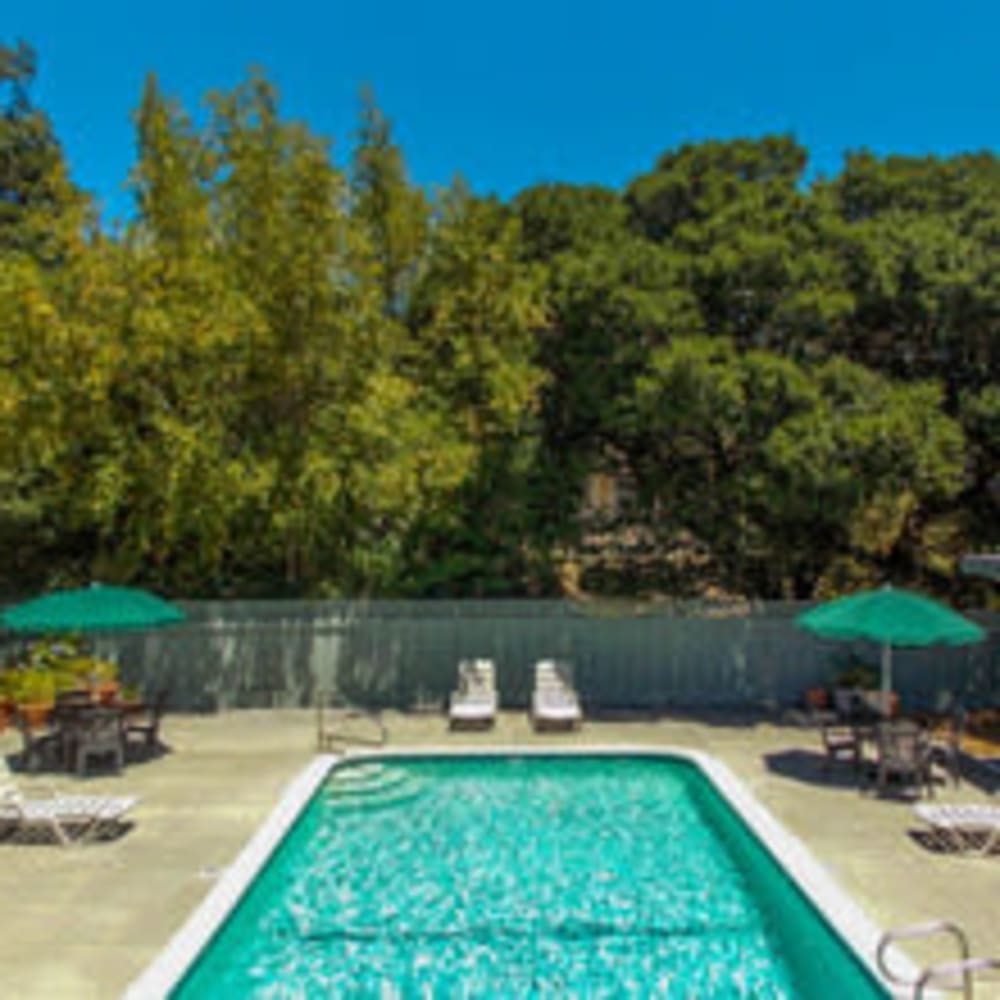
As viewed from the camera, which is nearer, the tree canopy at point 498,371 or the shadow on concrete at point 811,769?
the shadow on concrete at point 811,769

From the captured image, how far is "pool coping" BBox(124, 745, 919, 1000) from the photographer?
7.08 m

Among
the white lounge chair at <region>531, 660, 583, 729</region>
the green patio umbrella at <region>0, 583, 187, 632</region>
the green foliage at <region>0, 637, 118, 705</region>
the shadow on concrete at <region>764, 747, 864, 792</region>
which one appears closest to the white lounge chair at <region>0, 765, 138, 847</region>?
the green patio umbrella at <region>0, 583, 187, 632</region>

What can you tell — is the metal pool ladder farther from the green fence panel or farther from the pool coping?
the green fence panel

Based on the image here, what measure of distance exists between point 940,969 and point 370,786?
326 inches

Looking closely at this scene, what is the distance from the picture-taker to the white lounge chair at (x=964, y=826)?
9.61 m

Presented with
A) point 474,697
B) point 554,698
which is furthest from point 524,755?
point 474,697

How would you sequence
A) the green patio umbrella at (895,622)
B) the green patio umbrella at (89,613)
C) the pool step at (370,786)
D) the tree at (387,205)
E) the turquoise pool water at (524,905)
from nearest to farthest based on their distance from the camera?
the turquoise pool water at (524,905) < the green patio umbrella at (895,622) < the pool step at (370,786) < the green patio umbrella at (89,613) < the tree at (387,205)

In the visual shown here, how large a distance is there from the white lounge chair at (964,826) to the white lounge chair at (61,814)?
8401mm

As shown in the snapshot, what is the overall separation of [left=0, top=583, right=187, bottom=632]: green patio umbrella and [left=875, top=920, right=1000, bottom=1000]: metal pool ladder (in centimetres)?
980

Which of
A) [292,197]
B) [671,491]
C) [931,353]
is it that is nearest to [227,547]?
[292,197]

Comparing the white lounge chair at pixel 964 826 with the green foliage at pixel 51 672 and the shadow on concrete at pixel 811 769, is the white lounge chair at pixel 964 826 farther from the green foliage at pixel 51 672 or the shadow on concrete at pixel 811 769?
the green foliage at pixel 51 672

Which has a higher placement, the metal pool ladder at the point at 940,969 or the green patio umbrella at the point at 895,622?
the green patio umbrella at the point at 895,622

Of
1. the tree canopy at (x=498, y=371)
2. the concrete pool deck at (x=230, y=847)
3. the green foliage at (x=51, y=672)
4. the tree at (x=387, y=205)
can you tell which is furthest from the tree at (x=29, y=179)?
the concrete pool deck at (x=230, y=847)

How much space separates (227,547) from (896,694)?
1219cm
